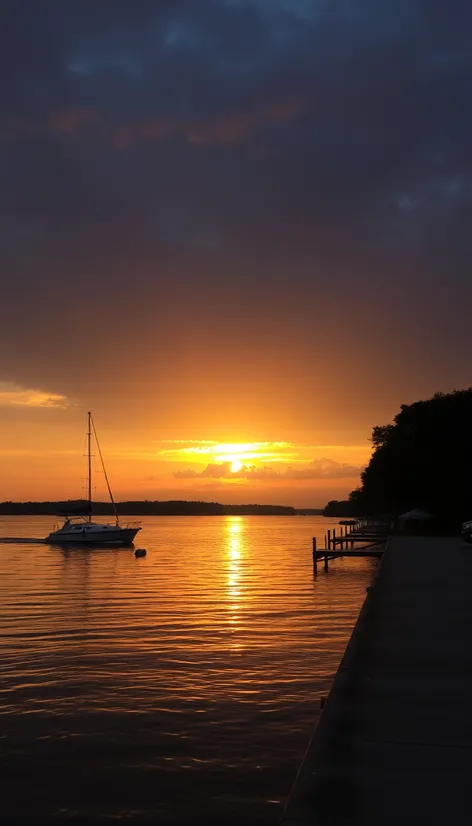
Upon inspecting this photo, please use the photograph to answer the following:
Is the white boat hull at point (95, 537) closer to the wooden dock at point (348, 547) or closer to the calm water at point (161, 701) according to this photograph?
the wooden dock at point (348, 547)

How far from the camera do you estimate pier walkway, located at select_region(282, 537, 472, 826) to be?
22.6 feet

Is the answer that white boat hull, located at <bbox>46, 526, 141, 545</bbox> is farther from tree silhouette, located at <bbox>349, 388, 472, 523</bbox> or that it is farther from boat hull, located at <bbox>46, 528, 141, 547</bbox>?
tree silhouette, located at <bbox>349, 388, 472, 523</bbox>

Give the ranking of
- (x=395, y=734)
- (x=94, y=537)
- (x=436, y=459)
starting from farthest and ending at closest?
(x=94, y=537), (x=436, y=459), (x=395, y=734)

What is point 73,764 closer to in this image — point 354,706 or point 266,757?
point 266,757

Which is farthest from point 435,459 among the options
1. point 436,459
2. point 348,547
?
point 348,547

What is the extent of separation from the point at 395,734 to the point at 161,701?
A: 8.44 metres

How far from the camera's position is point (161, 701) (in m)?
16.1

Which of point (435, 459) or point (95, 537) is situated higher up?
point (435, 459)

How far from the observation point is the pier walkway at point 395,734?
6891 millimetres

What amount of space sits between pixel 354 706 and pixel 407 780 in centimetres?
278

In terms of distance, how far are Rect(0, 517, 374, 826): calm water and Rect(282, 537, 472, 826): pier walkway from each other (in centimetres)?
183

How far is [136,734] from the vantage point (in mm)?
13688

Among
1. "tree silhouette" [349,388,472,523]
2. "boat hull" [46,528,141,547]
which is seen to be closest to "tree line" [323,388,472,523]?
"tree silhouette" [349,388,472,523]

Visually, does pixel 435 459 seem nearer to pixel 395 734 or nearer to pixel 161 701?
pixel 161 701
